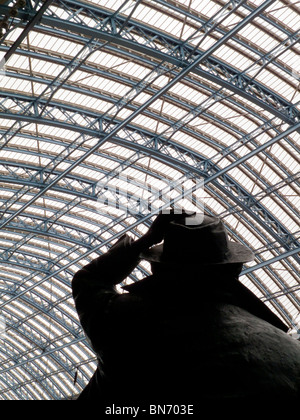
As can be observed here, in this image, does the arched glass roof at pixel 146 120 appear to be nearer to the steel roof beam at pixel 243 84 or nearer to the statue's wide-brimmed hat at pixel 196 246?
the steel roof beam at pixel 243 84

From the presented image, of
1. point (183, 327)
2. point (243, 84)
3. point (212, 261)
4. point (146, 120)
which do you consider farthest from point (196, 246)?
point (146, 120)

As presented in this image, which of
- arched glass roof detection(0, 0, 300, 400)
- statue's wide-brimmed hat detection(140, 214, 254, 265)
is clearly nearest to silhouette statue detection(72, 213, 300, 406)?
statue's wide-brimmed hat detection(140, 214, 254, 265)

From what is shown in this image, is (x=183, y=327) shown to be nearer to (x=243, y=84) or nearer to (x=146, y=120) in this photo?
(x=243, y=84)

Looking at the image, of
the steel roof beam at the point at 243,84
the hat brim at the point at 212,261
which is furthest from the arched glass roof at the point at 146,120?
the hat brim at the point at 212,261

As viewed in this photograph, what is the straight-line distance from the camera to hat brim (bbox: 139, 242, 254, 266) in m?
3.23

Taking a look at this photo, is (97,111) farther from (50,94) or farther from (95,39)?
(95,39)

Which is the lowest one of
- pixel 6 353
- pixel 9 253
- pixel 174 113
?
pixel 6 353

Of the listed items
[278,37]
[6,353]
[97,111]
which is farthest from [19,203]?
[6,353]

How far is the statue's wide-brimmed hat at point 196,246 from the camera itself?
324 cm

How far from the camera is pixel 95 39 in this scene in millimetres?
18547

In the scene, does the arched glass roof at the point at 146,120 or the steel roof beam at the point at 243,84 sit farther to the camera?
the arched glass roof at the point at 146,120

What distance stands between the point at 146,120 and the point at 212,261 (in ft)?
68.2
